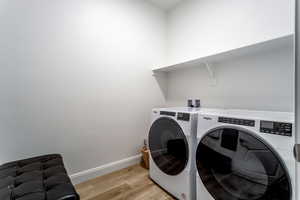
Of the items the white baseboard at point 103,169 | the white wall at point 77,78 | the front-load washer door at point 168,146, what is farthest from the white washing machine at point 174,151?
the white wall at point 77,78

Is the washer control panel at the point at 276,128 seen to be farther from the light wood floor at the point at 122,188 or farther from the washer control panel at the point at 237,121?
the light wood floor at the point at 122,188

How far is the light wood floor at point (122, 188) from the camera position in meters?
1.39

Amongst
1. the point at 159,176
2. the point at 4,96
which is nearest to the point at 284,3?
the point at 159,176

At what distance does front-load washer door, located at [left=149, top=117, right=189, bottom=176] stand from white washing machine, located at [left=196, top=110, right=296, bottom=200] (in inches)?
6.3

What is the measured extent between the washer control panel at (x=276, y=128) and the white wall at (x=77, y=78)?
1485mm

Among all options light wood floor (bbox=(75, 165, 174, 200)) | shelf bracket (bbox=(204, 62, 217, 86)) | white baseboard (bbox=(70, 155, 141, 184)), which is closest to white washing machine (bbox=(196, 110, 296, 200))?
light wood floor (bbox=(75, 165, 174, 200))

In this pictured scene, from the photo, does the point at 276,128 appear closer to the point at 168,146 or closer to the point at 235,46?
the point at 168,146

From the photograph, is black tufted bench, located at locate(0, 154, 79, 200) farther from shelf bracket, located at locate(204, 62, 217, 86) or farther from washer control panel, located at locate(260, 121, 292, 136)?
shelf bracket, located at locate(204, 62, 217, 86)

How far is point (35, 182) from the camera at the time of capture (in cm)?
85

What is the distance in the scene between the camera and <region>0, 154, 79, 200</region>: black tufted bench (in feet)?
2.46

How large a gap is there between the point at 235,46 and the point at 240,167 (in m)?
1.20

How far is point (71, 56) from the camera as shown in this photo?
1525 millimetres

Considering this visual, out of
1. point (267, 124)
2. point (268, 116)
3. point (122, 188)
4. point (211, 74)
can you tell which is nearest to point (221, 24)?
point (211, 74)

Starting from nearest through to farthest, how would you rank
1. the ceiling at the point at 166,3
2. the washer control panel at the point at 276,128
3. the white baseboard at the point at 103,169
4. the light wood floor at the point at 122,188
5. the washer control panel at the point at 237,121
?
the washer control panel at the point at 276,128
the washer control panel at the point at 237,121
the light wood floor at the point at 122,188
the white baseboard at the point at 103,169
the ceiling at the point at 166,3
